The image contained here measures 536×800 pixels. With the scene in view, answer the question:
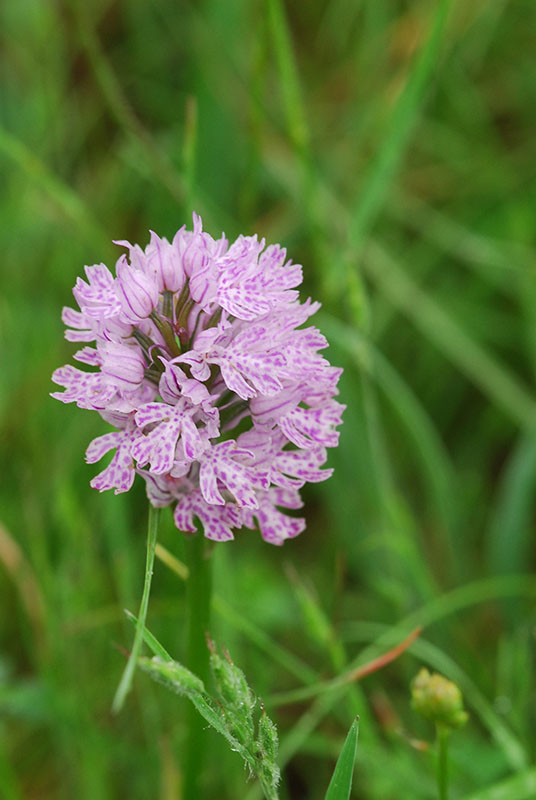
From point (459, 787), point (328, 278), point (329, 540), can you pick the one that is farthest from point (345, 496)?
point (459, 787)

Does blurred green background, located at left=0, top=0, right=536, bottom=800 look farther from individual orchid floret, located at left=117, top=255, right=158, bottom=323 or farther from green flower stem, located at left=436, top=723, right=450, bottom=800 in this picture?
individual orchid floret, located at left=117, top=255, right=158, bottom=323

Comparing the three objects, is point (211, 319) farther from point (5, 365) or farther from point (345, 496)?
point (5, 365)

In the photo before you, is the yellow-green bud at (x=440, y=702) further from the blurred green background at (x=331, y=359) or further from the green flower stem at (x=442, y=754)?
the blurred green background at (x=331, y=359)

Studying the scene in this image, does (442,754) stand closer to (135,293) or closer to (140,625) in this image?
(140,625)

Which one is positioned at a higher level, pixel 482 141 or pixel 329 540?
pixel 482 141

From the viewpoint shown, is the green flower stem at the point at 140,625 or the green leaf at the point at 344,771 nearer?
the green flower stem at the point at 140,625

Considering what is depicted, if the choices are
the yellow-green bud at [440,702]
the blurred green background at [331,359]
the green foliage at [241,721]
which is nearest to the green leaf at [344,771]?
the green foliage at [241,721]

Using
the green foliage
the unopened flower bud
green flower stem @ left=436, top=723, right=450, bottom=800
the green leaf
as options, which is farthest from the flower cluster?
green flower stem @ left=436, top=723, right=450, bottom=800
